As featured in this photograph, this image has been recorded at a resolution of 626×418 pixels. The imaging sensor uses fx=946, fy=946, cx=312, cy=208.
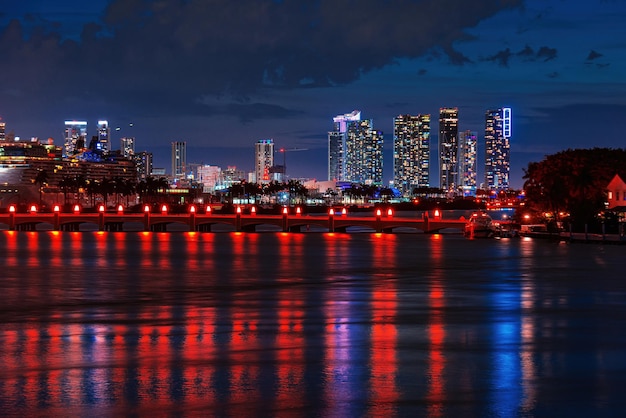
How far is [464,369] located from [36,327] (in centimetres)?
1221

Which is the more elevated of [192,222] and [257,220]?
Answer: [257,220]

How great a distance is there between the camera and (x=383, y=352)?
66.3 ft

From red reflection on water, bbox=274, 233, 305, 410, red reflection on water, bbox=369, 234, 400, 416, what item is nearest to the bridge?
red reflection on water, bbox=274, 233, 305, 410

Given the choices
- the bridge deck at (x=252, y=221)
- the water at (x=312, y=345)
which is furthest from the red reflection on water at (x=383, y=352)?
the bridge deck at (x=252, y=221)

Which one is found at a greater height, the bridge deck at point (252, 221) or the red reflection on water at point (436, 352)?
the bridge deck at point (252, 221)

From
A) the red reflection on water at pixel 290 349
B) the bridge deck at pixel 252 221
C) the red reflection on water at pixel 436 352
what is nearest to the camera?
the red reflection on water at pixel 436 352

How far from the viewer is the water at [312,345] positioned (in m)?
15.2

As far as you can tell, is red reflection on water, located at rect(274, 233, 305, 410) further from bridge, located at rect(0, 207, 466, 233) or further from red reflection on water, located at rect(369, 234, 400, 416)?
bridge, located at rect(0, 207, 466, 233)

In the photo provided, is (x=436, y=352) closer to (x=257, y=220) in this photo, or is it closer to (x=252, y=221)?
(x=257, y=220)

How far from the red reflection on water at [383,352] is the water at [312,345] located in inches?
2.0

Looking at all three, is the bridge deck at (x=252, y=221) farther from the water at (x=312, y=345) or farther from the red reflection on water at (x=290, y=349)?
the red reflection on water at (x=290, y=349)

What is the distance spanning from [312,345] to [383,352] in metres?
1.87

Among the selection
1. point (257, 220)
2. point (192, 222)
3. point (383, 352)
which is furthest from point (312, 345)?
point (192, 222)

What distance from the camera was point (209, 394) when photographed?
51.5 ft
